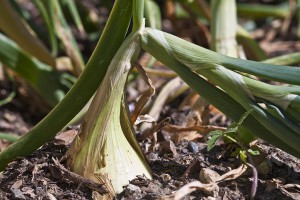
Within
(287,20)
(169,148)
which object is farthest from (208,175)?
(287,20)

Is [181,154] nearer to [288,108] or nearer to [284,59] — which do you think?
[288,108]

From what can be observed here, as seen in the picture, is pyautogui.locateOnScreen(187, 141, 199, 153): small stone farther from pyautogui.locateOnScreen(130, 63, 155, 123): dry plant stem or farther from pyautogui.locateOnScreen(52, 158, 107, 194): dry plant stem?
pyautogui.locateOnScreen(52, 158, 107, 194): dry plant stem

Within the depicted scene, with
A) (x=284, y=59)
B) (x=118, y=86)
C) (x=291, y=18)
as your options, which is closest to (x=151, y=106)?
(x=284, y=59)

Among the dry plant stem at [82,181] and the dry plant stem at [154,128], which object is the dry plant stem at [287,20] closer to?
the dry plant stem at [154,128]

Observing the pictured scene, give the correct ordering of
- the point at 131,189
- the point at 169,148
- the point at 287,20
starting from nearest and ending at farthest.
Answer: the point at 131,189
the point at 169,148
the point at 287,20

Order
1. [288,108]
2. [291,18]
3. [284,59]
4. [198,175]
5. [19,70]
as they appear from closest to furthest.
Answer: [288,108] → [198,175] → [284,59] → [19,70] → [291,18]

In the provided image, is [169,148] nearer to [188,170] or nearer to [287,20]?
[188,170]
